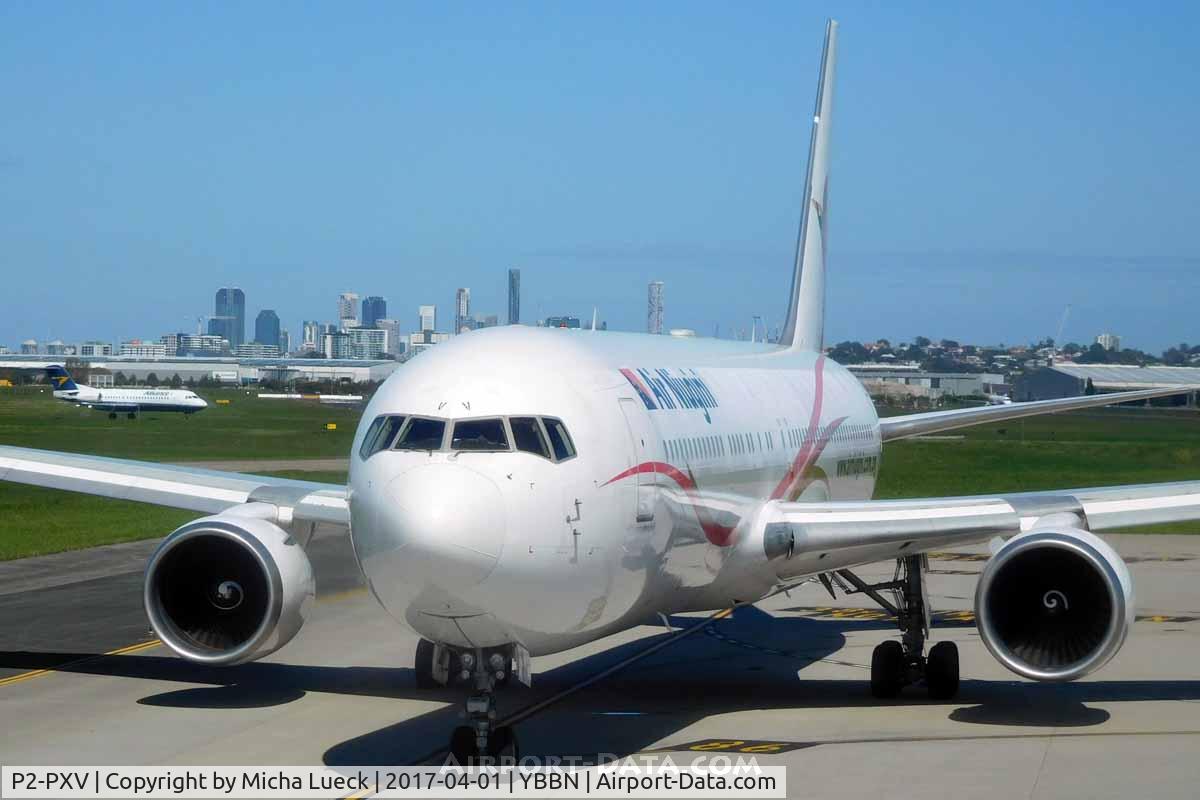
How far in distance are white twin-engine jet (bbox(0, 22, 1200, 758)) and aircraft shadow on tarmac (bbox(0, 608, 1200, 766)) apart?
0.78 meters

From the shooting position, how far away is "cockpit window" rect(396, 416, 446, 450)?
482 inches

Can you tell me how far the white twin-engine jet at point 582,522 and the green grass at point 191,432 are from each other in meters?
44.1

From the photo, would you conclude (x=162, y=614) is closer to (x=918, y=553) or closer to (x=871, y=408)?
(x=918, y=553)

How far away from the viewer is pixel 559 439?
12695 millimetres

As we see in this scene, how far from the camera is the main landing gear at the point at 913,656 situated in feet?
57.9

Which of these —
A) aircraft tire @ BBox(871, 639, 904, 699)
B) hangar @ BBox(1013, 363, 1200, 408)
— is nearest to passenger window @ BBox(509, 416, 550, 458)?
aircraft tire @ BBox(871, 639, 904, 699)

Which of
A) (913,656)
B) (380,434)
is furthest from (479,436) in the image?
(913,656)

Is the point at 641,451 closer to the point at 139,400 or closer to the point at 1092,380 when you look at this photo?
the point at 139,400

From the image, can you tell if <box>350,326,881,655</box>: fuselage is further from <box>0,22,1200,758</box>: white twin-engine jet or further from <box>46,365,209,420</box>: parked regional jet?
<box>46,365,209,420</box>: parked regional jet

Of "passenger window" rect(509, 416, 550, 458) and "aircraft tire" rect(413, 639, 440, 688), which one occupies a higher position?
"passenger window" rect(509, 416, 550, 458)

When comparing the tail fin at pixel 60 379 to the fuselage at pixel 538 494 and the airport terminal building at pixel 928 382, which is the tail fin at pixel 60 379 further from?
the fuselage at pixel 538 494

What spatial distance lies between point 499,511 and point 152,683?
322 inches

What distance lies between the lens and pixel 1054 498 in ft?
55.3

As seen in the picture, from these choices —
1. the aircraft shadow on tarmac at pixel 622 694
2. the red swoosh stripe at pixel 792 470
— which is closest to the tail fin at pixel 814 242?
the red swoosh stripe at pixel 792 470
